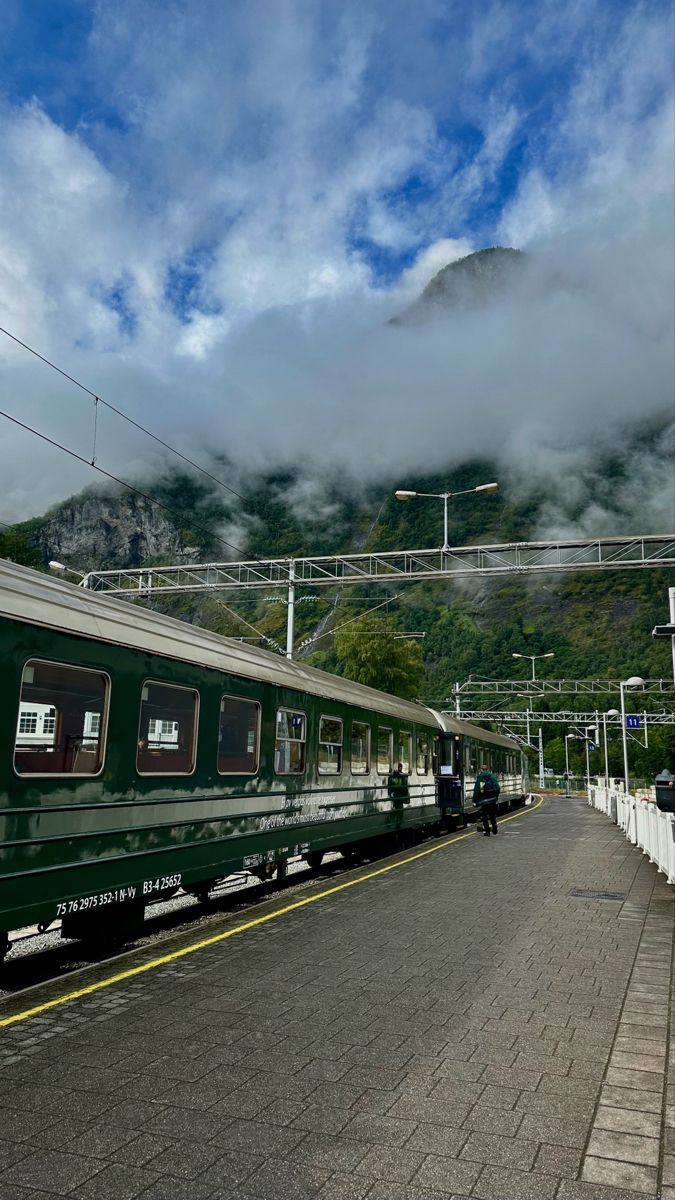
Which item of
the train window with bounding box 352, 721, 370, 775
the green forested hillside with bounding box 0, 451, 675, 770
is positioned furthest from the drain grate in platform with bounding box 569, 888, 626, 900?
the green forested hillside with bounding box 0, 451, 675, 770

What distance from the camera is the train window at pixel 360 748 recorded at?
13.9 m

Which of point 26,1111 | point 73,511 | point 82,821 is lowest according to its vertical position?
point 26,1111

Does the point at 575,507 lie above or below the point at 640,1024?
above

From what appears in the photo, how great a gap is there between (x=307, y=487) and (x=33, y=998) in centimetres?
17351

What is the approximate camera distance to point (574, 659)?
104m

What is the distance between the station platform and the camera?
12.1ft

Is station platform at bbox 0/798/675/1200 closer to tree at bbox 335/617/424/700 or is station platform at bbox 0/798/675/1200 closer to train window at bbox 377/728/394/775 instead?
train window at bbox 377/728/394/775

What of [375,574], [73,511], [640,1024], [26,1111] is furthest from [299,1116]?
[73,511]

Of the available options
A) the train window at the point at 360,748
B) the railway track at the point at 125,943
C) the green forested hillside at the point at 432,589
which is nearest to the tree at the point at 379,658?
the green forested hillside at the point at 432,589

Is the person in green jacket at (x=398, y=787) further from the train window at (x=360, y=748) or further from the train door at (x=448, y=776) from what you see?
the train door at (x=448, y=776)

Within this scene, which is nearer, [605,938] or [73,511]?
[605,938]

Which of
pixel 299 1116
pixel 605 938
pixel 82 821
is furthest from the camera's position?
pixel 605 938

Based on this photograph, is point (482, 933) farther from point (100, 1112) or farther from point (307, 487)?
point (307, 487)

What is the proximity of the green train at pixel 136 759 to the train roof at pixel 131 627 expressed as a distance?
0.02m
